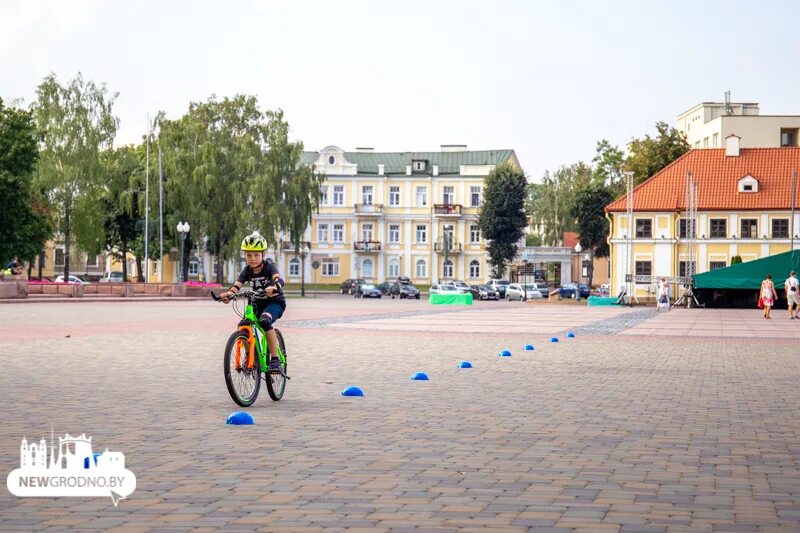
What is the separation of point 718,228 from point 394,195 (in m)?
Answer: 38.6

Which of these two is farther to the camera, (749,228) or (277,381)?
(749,228)

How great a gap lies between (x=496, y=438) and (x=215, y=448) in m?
2.22

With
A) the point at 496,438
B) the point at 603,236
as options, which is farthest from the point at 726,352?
the point at 603,236

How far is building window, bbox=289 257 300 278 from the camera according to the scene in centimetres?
10550

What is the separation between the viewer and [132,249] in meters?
91.4

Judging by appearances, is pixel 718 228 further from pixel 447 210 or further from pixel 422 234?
pixel 422 234

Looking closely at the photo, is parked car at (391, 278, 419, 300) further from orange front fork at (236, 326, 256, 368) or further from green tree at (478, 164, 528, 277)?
orange front fork at (236, 326, 256, 368)

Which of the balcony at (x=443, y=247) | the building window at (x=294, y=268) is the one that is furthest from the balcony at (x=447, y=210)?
the building window at (x=294, y=268)

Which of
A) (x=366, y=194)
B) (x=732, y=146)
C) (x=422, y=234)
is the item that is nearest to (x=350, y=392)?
(x=732, y=146)

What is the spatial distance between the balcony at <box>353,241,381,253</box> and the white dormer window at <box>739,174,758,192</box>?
38.8 meters

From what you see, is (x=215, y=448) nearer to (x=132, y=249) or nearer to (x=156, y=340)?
(x=156, y=340)

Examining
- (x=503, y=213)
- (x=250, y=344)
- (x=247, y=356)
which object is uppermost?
(x=503, y=213)

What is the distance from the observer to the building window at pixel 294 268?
106 metres

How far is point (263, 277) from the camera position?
11.4m
